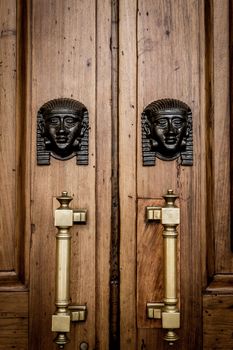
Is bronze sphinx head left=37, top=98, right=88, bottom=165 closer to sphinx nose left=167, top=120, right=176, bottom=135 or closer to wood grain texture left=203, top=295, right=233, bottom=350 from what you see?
sphinx nose left=167, top=120, right=176, bottom=135

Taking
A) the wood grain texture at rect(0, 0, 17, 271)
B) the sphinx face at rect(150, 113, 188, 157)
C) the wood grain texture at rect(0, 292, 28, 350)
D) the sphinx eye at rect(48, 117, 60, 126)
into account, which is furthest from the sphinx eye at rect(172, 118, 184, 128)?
the wood grain texture at rect(0, 292, 28, 350)

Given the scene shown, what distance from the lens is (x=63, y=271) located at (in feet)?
2.98

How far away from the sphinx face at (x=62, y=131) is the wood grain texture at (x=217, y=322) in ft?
1.52

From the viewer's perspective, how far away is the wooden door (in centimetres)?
98

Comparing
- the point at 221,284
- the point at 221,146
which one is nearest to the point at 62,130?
the point at 221,146

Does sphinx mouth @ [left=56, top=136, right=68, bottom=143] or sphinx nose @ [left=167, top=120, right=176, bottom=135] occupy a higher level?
sphinx nose @ [left=167, top=120, right=176, bottom=135]

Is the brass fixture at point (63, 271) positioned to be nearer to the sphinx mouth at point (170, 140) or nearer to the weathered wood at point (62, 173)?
the weathered wood at point (62, 173)

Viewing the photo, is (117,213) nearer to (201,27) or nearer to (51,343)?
(51,343)

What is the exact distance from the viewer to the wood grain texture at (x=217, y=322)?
38.2 inches

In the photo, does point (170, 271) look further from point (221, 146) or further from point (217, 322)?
point (221, 146)

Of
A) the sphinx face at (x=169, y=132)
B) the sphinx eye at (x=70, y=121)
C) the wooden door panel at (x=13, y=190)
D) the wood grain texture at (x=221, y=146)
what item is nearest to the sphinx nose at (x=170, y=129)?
the sphinx face at (x=169, y=132)

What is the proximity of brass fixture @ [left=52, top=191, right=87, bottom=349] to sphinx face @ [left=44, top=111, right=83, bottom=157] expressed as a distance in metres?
0.12

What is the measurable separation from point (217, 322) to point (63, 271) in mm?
369

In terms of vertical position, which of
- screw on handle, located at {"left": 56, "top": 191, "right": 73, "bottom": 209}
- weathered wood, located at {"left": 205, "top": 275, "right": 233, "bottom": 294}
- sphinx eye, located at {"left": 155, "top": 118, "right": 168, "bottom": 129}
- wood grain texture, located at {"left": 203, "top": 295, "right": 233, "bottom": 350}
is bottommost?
wood grain texture, located at {"left": 203, "top": 295, "right": 233, "bottom": 350}
